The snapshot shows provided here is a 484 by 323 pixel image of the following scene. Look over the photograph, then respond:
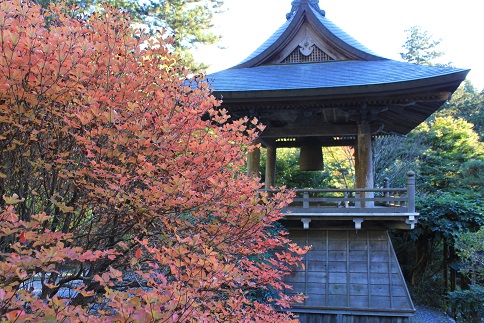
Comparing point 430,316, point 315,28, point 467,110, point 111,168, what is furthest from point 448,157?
point 111,168

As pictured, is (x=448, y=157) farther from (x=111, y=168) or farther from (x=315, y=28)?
(x=111, y=168)

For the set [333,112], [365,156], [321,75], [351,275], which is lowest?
[351,275]

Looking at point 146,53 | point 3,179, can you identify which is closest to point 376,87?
point 146,53

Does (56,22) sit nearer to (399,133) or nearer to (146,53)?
(146,53)

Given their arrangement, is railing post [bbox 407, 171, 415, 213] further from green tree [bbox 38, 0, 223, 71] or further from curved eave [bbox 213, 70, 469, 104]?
green tree [bbox 38, 0, 223, 71]

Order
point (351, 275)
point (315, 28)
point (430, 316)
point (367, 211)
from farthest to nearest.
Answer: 1. point (430, 316)
2. point (315, 28)
3. point (351, 275)
4. point (367, 211)

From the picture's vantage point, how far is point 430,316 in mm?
9094

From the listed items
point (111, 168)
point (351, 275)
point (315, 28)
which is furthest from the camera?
point (315, 28)

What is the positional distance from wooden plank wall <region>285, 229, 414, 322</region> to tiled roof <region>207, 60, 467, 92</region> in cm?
268

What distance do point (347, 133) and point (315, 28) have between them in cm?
253

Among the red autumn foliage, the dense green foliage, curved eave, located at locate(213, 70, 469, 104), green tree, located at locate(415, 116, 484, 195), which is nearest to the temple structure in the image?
curved eave, located at locate(213, 70, 469, 104)

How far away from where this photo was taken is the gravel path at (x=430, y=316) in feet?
28.4

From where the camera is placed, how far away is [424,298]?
34.1 feet

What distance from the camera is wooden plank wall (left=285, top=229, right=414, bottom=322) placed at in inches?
252
